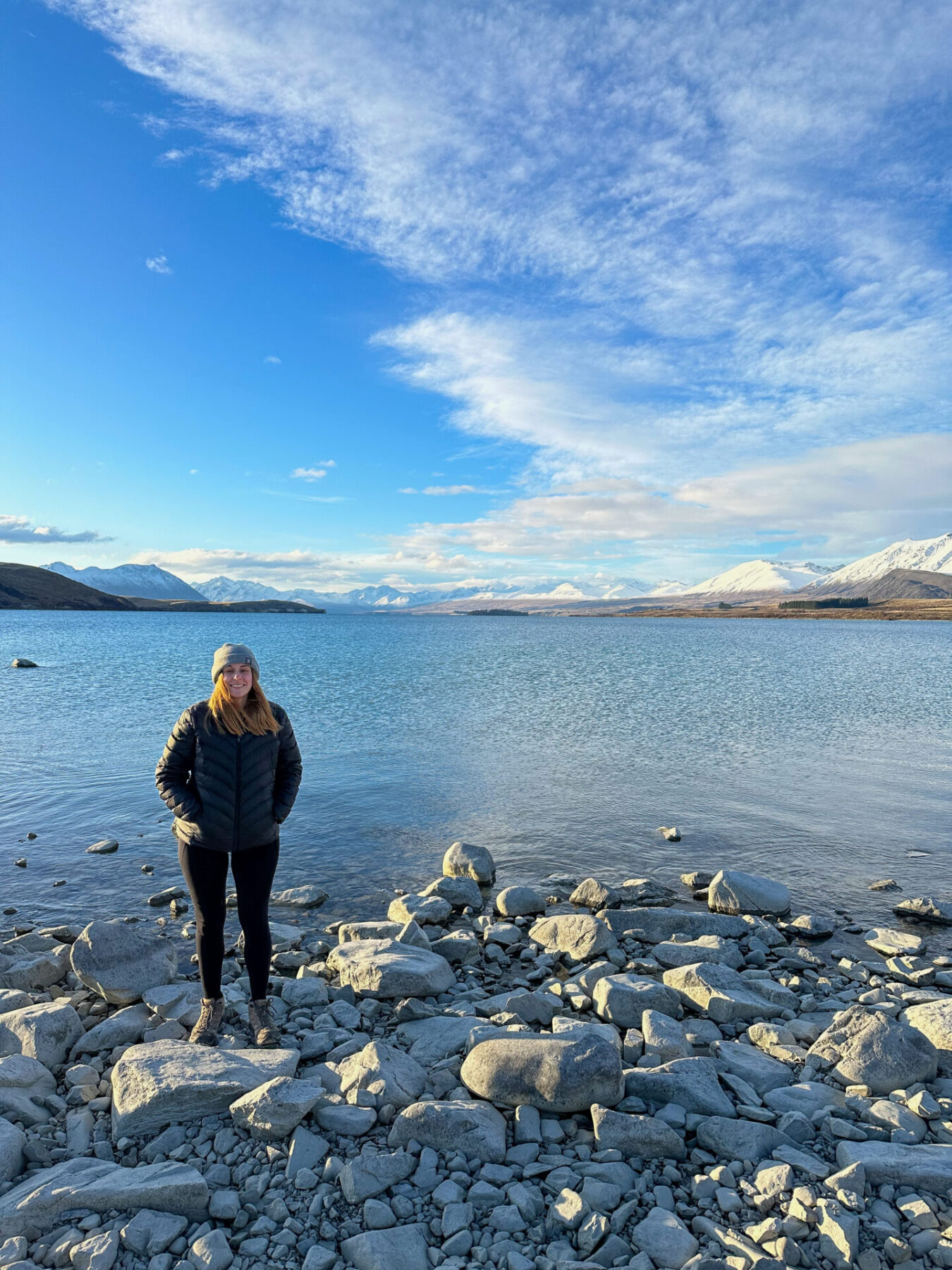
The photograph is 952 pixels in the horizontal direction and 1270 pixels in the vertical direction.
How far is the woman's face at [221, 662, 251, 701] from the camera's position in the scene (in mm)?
7254

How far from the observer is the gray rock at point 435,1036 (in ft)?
25.1

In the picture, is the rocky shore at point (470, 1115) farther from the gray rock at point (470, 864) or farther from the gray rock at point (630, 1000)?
the gray rock at point (470, 864)

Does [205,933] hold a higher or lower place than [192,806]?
lower

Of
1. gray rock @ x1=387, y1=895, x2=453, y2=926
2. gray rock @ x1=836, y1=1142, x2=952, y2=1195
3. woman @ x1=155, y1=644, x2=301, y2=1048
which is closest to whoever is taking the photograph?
gray rock @ x1=836, y1=1142, x2=952, y2=1195

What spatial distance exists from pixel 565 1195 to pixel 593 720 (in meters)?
28.7

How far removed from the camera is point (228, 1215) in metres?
5.26

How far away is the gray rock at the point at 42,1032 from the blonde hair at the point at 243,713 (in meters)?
3.71

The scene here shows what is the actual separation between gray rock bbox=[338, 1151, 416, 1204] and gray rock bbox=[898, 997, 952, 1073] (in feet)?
19.3

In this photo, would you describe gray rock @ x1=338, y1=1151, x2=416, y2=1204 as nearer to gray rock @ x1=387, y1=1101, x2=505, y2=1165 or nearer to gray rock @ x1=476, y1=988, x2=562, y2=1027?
gray rock @ x1=387, y1=1101, x2=505, y2=1165

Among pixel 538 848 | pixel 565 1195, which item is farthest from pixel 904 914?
pixel 565 1195

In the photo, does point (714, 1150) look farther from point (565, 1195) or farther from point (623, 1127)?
point (565, 1195)

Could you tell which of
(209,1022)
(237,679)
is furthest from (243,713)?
(209,1022)

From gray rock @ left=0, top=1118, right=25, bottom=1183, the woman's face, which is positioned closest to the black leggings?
the woman's face

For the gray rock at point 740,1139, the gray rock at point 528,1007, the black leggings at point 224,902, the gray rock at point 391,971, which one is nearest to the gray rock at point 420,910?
the gray rock at point 391,971
